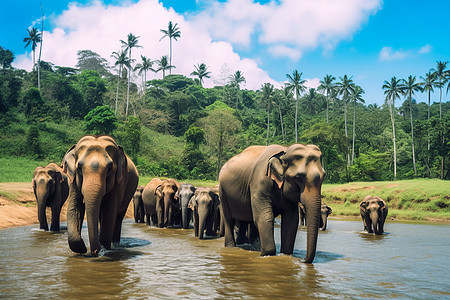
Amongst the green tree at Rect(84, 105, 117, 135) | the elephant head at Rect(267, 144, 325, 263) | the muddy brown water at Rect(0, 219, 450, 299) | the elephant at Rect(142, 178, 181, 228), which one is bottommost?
the muddy brown water at Rect(0, 219, 450, 299)

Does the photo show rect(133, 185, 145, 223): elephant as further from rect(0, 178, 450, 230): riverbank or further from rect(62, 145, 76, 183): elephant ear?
rect(62, 145, 76, 183): elephant ear

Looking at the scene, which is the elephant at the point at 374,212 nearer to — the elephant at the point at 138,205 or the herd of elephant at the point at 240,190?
the herd of elephant at the point at 240,190

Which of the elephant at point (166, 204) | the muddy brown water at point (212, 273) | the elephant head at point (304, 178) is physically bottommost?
the muddy brown water at point (212, 273)

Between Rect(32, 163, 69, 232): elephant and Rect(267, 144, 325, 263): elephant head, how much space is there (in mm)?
9340

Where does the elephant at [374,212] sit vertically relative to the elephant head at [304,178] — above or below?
below

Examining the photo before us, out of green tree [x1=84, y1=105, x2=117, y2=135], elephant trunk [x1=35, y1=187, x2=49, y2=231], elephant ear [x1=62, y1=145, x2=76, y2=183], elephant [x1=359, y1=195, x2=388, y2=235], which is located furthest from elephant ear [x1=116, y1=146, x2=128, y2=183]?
green tree [x1=84, y1=105, x2=117, y2=135]

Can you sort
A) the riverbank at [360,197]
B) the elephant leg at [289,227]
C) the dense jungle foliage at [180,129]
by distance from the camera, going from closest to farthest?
the elephant leg at [289,227] → the riverbank at [360,197] → the dense jungle foliage at [180,129]

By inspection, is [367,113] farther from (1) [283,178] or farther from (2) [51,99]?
(1) [283,178]

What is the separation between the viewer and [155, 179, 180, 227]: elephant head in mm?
17547

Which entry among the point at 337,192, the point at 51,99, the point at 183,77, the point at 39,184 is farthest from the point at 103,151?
the point at 183,77

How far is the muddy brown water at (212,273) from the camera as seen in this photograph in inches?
230

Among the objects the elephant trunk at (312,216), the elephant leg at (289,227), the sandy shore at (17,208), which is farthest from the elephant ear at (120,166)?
the sandy shore at (17,208)

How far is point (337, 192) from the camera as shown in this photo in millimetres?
37375

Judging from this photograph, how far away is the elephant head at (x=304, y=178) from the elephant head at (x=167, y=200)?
9.36 meters
